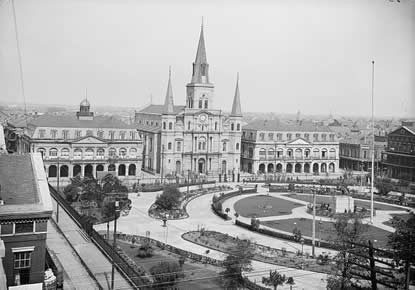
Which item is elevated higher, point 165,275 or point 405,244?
point 405,244

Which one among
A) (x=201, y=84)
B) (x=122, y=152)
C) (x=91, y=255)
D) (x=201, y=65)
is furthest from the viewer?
(x=201, y=65)

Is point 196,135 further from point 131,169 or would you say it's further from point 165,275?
point 165,275

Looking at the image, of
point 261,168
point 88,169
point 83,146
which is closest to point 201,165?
point 261,168

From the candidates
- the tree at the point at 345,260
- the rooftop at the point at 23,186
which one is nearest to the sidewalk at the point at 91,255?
the rooftop at the point at 23,186

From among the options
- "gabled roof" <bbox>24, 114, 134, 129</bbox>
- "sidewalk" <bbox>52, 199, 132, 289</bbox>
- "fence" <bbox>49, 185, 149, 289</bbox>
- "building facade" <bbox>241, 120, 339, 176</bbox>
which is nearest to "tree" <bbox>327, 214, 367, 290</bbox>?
"fence" <bbox>49, 185, 149, 289</bbox>

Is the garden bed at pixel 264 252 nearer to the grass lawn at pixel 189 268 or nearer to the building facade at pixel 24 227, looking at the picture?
the grass lawn at pixel 189 268

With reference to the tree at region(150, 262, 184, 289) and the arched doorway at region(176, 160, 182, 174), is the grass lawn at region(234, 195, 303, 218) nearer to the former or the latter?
the arched doorway at region(176, 160, 182, 174)
